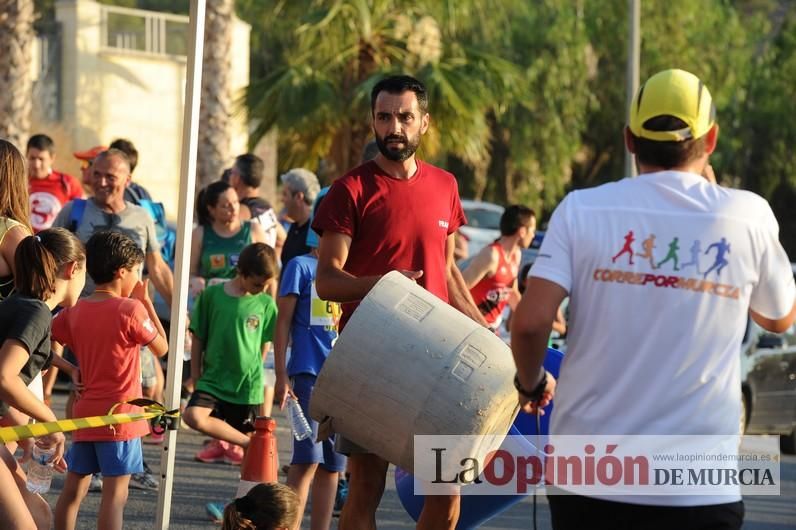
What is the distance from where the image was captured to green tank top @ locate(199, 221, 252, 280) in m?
9.99

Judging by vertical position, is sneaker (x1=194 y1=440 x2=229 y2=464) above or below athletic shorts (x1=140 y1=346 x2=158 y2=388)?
below

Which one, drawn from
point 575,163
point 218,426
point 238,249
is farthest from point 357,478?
point 575,163

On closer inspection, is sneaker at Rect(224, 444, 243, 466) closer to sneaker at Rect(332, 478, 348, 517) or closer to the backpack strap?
sneaker at Rect(332, 478, 348, 517)

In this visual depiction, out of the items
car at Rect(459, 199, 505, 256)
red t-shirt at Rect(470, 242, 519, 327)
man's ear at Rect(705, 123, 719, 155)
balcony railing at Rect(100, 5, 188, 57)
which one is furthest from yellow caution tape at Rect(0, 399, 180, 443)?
balcony railing at Rect(100, 5, 188, 57)

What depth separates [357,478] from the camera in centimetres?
581

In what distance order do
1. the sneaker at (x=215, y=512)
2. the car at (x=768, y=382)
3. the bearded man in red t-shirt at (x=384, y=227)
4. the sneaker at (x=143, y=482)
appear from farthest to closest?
the car at (x=768, y=382) → the sneaker at (x=143, y=482) → the sneaker at (x=215, y=512) → the bearded man in red t-shirt at (x=384, y=227)

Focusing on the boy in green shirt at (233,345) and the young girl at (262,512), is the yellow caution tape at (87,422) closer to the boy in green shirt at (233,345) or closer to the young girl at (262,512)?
the young girl at (262,512)

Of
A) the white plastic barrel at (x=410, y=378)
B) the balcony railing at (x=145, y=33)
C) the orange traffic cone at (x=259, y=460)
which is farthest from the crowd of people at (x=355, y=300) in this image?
the balcony railing at (x=145, y=33)

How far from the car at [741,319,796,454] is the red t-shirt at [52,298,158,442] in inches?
287

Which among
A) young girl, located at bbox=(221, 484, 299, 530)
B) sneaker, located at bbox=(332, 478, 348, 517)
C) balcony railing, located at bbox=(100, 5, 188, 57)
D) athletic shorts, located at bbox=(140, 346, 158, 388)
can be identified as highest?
balcony railing, located at bbox=(100, 5, 188, 57)

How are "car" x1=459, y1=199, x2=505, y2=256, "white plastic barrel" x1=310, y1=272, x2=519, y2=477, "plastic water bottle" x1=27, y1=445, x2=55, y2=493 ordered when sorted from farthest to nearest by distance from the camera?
"car" x1=459, y1=199, x2=505, y2=256
"plastic water bottle" x1=27, y1=445, x2=55, y2=493
"white plastic barrel" x1=310, y1=272, x2=519, y2=477

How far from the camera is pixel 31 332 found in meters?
5.31

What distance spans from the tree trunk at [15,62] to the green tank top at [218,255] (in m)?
7.57

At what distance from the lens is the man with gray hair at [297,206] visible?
967 cm
